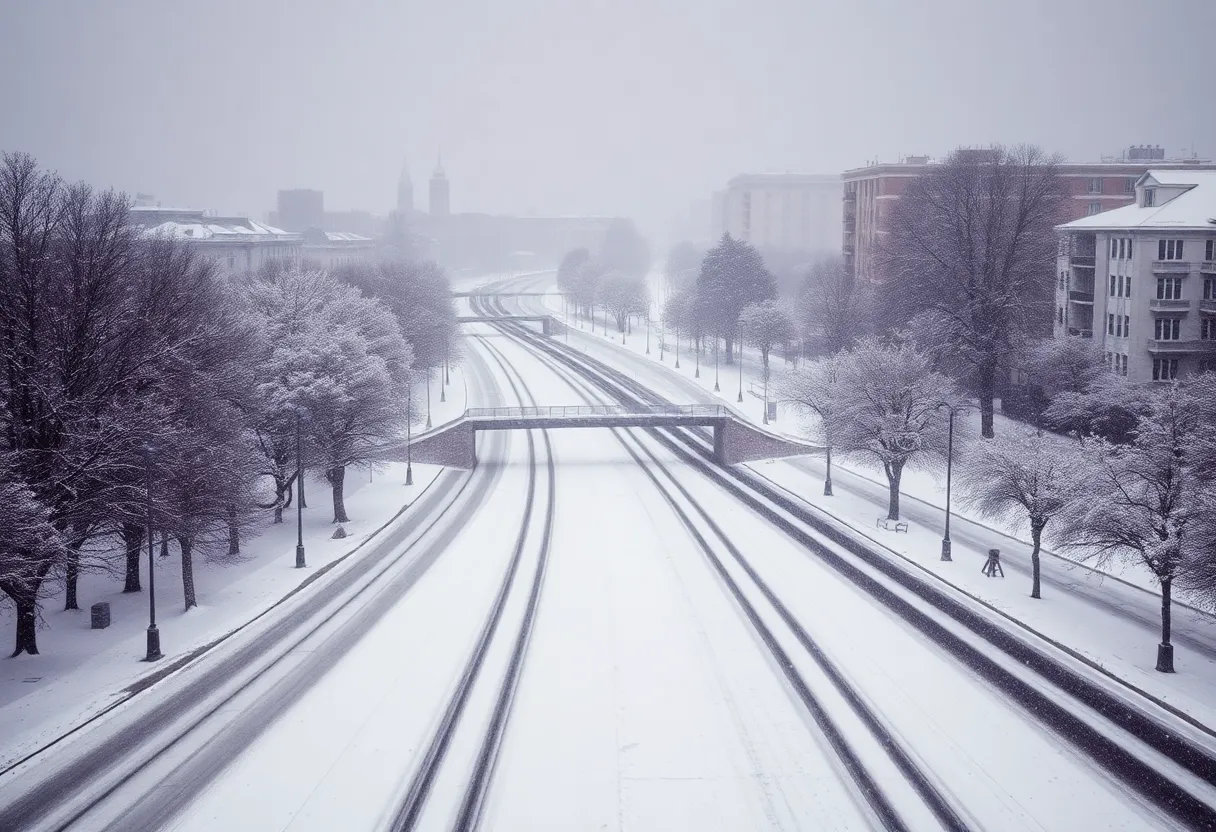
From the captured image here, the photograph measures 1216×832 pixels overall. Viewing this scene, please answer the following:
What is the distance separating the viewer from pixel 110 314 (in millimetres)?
35000

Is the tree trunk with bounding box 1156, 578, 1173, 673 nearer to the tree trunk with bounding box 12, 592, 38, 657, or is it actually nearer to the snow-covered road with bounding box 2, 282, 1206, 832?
the snow-covered road with bounding box 2, 282, 1206, 832

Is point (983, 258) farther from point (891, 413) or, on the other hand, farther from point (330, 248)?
point (330, 248)

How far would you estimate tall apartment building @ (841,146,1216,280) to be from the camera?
9406cm

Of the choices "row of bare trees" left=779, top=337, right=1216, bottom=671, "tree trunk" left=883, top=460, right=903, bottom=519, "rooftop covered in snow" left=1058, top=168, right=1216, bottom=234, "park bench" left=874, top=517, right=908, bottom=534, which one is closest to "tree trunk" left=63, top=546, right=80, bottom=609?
"row of bare trees" left=779, top=337, right=1216, bottom=671

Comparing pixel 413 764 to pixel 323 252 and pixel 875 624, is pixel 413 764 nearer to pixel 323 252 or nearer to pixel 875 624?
pixel 875 624

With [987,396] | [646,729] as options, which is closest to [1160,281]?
[987,396]

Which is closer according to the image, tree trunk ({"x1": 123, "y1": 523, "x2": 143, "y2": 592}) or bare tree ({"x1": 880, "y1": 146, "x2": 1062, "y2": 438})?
tree trunk ({"x1": 123, "y1": 523, "x2": 143, "y2": 592})

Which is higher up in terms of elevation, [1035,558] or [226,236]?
[226,236]

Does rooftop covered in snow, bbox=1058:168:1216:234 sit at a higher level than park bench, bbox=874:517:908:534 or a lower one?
higher

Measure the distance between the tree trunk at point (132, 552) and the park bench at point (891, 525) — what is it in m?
31.9

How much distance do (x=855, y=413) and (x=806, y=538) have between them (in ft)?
25.0

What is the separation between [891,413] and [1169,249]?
21479 millimetres

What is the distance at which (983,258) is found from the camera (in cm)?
→ 6488

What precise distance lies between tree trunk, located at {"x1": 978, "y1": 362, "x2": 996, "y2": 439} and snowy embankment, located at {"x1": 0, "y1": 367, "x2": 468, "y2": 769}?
34.5 metres
